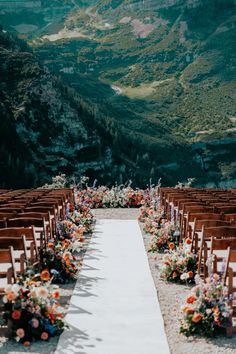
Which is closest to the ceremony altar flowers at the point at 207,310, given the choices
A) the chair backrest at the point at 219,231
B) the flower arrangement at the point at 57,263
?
the chair backrest at the point at 219,231

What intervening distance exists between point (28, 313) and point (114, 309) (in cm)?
153

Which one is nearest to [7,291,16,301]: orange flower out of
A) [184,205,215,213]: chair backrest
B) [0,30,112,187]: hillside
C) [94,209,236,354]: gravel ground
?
[94,209,236,354]: gravel ground

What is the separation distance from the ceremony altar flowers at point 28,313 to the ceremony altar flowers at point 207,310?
1.52 meters

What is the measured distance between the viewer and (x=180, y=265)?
8961mm

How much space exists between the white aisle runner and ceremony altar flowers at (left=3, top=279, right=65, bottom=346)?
0.83ft

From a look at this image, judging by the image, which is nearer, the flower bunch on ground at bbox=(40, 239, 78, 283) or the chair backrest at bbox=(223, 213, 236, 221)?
the flower bunch on ground at bbox=(40, 239, 78, 283)

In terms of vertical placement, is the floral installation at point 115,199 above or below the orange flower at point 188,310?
above

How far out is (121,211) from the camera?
2009 cm

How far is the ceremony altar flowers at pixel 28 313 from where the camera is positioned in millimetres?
6117

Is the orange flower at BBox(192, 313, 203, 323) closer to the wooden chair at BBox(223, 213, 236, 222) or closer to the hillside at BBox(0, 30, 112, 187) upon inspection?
the wooden chair at BBox(223, 213, 236, 222)

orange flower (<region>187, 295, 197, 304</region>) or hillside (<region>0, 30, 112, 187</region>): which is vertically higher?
hillside (<region>0, 30, 112, 187</region>)

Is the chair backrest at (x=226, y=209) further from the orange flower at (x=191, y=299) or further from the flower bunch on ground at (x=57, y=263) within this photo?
the orange flower at (x=191, y=299)

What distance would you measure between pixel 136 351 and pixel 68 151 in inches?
3679

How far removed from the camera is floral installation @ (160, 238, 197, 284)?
8.77 metres
